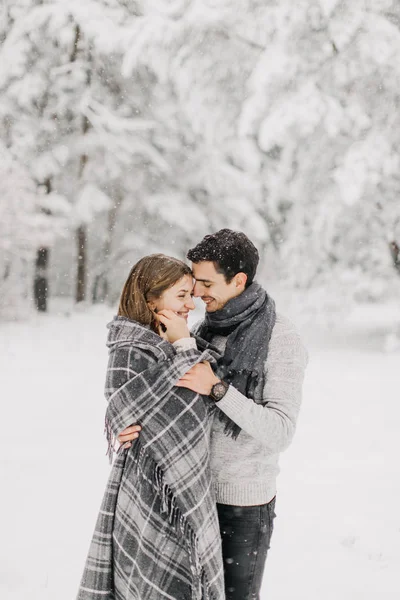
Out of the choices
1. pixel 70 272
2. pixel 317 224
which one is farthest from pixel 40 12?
pixel 70 272

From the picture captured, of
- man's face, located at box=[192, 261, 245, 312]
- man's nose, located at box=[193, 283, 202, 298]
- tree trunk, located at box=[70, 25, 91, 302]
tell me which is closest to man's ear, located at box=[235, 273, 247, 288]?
man's face, located at box=[192, 261, 245, 312]

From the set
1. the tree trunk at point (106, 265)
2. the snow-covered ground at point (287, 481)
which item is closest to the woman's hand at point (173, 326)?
the snow-covered ground at point (287, 481)

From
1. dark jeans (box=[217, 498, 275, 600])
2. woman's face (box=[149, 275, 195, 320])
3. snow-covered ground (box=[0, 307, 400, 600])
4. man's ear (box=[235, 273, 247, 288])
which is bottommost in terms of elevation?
snow-covered ground (box=[0, 307, 400, 600])

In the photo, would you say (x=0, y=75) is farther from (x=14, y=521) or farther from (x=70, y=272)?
(x=14, y=521)

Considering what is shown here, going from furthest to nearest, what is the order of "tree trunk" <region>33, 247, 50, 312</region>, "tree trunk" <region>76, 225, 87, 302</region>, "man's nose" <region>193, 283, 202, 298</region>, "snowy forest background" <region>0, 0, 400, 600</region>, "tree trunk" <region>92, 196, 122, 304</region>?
"tree trunk" <region>92, 196, 122, 304</region>, "tree trunk" <region>33, 247, 50, 312</region>, "tree trunk" <region>76, 225, 87, 302</region>, "snowy forest background" <region>0, 0, 400, 600</region>, "man's nose" <region>193, 283, 202, 298</region>

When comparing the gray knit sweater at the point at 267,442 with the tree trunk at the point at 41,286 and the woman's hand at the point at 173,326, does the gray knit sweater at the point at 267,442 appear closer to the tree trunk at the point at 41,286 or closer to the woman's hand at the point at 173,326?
the woman's hand at the point at 173,326

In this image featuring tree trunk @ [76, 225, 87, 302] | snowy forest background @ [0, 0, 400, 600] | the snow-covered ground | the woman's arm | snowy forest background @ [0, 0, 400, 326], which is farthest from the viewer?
tree trunk @ [76, 225, 87, 302]

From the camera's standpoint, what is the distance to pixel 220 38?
37.8 ft

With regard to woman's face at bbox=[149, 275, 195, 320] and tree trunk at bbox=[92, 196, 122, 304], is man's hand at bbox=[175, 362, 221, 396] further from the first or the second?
tree trunk at bbox=[92, 196, 122, 304]

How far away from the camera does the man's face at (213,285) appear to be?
2.71 meters

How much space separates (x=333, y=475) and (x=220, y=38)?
338 inches

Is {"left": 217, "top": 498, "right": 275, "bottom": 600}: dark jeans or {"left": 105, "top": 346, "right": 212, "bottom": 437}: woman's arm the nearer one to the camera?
{"left": 105, "top": 346, "right": 212, "bottom": 437}: woman's arm

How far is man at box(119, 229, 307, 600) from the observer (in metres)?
2.53

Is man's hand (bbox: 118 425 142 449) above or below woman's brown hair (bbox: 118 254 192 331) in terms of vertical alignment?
below
